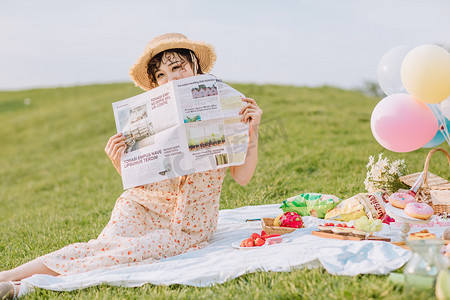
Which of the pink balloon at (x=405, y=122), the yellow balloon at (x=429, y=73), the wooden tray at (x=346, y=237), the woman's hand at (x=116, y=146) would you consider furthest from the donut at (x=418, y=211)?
the woman's hand at (x=116, y=146)

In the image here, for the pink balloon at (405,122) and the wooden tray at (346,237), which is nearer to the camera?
the wooden tray at (346,237)

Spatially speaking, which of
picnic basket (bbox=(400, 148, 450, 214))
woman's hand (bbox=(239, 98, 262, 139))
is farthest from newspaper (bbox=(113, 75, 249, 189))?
picnic basket (bbox=(400, 148, 450, 214))

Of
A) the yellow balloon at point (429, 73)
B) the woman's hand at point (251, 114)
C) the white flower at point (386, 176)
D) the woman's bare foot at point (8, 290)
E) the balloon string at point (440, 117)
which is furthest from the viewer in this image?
the white flower at point (386, 176)

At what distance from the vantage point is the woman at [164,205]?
107 inches

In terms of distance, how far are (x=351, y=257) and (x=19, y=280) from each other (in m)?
1.89

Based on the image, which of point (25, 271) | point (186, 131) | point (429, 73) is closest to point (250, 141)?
point (186, 131)

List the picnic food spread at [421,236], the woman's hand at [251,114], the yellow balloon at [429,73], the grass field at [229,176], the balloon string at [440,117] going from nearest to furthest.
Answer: the grass field at [229,176] → the picnic food spread at [421,236] → the yellow balloon at [429,73] → the woman's hand at [251,114] → the balloon string at [440,117]

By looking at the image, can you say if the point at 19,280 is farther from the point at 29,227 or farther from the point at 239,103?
the point at 29,227

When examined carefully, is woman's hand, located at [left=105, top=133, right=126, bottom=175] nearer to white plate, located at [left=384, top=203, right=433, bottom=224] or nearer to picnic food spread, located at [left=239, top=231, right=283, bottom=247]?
picnic food spread, located at [left=239, top=231, right=283, bottom=247]

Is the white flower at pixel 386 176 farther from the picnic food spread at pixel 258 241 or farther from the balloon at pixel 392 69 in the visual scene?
the picnic food spread at pixel 258 241

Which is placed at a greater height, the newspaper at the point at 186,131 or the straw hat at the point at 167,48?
the straw hat at the point at 167,48

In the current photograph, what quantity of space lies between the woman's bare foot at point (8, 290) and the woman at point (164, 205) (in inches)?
10.7

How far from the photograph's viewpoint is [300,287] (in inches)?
83.8

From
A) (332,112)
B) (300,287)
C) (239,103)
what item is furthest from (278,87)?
(300,287)
